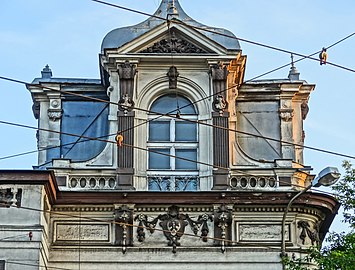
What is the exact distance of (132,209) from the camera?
1293 inches

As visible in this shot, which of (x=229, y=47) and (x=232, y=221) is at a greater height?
(x=229, y=47)

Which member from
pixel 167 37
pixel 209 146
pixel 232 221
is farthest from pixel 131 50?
pixel 232 221

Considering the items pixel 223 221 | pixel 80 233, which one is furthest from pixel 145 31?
pixel 80 233

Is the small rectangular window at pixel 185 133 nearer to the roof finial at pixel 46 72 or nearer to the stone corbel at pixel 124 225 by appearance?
the stone corbel at pixel 124 225

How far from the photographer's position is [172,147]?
1350 inches

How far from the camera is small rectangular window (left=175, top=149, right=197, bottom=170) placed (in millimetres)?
33938

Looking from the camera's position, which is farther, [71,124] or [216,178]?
[71,124]

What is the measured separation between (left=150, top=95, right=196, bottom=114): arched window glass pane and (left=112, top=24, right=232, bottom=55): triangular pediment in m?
1.41

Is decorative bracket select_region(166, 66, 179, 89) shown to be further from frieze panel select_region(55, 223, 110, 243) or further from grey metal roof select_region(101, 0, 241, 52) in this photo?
frieze panel select_region(55, 223, 110, 243)

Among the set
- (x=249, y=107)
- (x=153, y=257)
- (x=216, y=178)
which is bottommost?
(x=153, y=257)

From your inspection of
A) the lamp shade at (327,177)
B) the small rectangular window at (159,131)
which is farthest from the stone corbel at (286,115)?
the lamp shade at (327,177)

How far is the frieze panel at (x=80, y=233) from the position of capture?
32812mm

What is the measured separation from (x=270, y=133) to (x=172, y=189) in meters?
3.92

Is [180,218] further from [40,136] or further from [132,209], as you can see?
[40,136]
